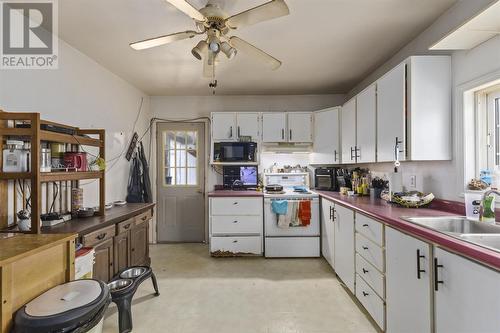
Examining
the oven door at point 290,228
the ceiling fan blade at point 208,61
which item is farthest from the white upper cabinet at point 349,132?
the ceiling fan blade at point 208,61

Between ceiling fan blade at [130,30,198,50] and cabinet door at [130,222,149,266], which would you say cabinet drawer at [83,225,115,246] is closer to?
cabinet door at [130,222,149,266]

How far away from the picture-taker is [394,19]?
2.08 m

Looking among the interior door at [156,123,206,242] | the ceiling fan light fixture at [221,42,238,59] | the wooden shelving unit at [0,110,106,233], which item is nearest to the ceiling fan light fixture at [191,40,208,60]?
the ceiling fan light fixture at [221,42,238,59]

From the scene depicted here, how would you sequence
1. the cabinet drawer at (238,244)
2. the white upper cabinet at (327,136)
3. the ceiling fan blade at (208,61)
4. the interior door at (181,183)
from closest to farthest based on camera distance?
the ceiling fan blade at (208,61) < the cabinet drawer at (238,244) < the white upper cabinet at (327,136) < the interior door at (181,183)

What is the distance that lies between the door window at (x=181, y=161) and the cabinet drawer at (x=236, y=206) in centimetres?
95

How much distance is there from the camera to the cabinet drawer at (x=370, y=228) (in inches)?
74.6

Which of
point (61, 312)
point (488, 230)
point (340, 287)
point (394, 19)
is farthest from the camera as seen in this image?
point (340, 287)

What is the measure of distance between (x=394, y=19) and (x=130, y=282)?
10.2 ft

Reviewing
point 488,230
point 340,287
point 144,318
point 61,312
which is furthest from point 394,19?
point 144,318

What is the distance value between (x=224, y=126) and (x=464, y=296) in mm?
3343

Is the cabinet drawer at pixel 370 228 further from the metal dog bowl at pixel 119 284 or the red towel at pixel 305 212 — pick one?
the metal dog bowl at pixel 119 284

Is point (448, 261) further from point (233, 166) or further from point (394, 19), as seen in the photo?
point (233, 166)

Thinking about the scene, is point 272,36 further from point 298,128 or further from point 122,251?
point 122,251

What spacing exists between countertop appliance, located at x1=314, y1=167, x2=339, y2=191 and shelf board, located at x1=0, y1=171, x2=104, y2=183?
9.64ft
